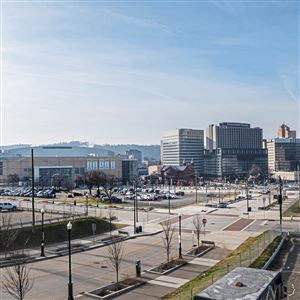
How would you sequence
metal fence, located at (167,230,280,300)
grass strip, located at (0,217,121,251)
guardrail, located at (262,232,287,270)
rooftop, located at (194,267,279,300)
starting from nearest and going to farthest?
1. rooftop, located at (194,267,279,300)
2. metal fence, located at (167,230,280,300)
3. guardrail, located at (262,232,287,270)
4. grass strip, located at (0,217,121,251)

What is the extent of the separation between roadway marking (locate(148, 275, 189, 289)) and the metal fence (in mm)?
767

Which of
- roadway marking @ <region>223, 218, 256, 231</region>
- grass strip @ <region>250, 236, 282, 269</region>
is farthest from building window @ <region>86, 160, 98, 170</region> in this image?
grass strip @ <region>250, 236, 282, 269</region>

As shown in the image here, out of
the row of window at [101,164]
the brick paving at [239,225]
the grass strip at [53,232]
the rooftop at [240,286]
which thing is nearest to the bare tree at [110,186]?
the brick paving at [239,225]

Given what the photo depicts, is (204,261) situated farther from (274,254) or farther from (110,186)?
(110,186)

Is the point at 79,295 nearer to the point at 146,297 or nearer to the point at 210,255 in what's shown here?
the point at 146,297

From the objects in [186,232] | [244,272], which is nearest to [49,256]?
[186,232]

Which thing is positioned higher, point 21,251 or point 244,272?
point 244,272

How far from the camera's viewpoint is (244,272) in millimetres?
15586

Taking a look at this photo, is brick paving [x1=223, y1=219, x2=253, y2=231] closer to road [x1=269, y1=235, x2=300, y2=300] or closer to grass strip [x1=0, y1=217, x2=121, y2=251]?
road [x1=269, y1=235, x2=300, y2=300]

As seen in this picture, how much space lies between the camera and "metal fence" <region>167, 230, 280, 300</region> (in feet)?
71.0

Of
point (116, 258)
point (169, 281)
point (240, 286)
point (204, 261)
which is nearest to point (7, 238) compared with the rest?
point (116, 258)

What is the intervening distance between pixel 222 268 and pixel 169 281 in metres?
3.85

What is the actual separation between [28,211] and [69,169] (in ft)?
375

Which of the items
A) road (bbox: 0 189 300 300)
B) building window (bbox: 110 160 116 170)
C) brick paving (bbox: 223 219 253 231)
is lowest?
brick paving (bbox: 223 219 253 231)
